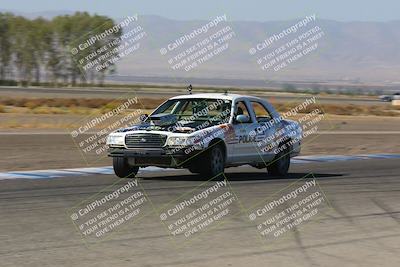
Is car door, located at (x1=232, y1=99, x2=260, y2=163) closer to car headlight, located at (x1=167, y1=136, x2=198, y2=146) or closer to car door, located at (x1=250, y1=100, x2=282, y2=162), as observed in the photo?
car door, located at (x1=250, y1=100, x2=282, y2=162)

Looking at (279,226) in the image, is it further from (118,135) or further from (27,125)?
(27,125)

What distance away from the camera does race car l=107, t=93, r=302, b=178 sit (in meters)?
14.0

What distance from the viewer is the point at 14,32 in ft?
381

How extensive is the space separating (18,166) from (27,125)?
49.8ft

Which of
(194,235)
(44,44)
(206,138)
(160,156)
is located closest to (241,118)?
(206,138)

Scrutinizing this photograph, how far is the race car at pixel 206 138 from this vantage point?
45.9 feet

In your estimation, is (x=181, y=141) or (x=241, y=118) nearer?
(x=181, y=141)

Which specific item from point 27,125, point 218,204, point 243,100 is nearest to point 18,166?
point 243,100

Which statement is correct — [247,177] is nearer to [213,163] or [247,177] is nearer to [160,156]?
[213,163]

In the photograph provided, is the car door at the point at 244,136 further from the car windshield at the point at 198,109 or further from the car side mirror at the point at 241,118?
the car windshield at the point at 198,109

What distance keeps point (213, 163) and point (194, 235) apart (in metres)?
5.17

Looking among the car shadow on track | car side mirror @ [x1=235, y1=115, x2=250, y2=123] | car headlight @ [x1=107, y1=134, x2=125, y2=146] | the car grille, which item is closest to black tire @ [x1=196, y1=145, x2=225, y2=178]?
the car shadow on track

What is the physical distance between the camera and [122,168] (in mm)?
14547

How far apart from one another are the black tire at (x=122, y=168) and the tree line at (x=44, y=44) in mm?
99311
